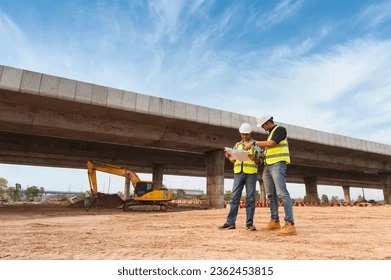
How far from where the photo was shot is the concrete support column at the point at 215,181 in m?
16.2

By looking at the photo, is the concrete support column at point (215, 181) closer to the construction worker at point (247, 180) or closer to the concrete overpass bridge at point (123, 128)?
the concrete overpass bridge at point (123, 128)

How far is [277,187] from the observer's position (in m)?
4.23

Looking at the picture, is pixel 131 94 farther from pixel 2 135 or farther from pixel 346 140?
pixel 346 140

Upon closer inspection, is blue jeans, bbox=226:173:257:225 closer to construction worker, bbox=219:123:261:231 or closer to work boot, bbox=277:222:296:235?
construction worker, bbox=219:123:261:231

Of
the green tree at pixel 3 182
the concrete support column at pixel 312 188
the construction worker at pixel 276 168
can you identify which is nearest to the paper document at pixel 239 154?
the construction worker at pixel 276 168

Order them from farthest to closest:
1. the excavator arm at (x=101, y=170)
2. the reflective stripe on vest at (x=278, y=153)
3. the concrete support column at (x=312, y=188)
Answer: the concrete support column at (x=312, y=188), the excavator arm at (x=101, y=170), the reflective stripe on vest at (x=278, y=153)

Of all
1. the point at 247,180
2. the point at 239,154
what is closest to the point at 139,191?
the point at 247,180

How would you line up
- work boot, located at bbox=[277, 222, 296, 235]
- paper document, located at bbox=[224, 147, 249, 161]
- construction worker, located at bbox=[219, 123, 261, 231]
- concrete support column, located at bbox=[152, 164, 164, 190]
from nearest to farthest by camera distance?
work boot, located at bbox=[277, 222, 296, 235] → paper document, located at bbox=[224, 147, 249, 161] → construction worker, located at bbox=[219, 123, 261, 231] → concrete support column, located at bbox=[152, 164, 164, 190]

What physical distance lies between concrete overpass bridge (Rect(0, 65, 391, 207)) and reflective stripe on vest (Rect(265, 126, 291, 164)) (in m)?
9.22

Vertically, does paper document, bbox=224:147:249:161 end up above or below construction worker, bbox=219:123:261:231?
above

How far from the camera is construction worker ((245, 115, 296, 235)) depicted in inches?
160

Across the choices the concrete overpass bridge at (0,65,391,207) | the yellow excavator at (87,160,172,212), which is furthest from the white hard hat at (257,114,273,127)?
the yellow excavator at (87,160,172,212)

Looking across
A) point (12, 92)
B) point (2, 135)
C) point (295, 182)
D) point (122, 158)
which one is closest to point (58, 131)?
point (12, 92)
